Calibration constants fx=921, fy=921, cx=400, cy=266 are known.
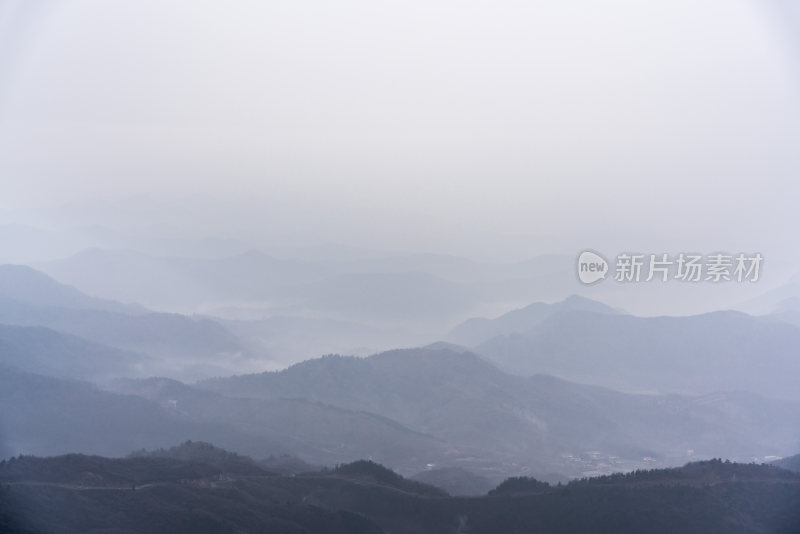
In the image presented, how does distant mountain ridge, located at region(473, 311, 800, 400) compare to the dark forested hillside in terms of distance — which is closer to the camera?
the dark forested hillside

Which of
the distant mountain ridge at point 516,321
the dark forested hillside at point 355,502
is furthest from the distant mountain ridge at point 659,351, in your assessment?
the dark forested hillside at point 355,502

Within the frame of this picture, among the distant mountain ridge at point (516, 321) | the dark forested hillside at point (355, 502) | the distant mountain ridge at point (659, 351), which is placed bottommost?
the dark forested hillside at point (355, 502)

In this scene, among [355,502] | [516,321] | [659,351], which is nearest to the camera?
[355,502]

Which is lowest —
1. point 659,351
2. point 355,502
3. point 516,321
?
point 355,502

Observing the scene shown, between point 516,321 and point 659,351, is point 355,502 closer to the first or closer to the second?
point 659,351

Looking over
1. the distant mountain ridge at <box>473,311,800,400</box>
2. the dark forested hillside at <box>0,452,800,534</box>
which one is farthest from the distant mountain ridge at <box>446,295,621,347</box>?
the dark forested hillside at <box>0,452,800,534</box>

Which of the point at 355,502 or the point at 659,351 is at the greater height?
the point at 659,351

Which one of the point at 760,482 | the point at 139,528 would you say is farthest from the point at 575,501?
the point at 139,528

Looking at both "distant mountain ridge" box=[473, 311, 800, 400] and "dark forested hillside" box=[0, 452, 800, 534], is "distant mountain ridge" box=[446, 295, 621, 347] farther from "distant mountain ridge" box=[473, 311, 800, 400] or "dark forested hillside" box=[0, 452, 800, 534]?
"dark forested hillside" box=[0, 452, 800, 534]

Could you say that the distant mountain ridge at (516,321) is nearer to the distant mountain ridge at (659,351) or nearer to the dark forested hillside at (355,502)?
the distant mountain ridge at (659,351)

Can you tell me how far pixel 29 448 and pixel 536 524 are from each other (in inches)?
1746

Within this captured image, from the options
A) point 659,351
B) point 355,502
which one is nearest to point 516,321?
point 659,351

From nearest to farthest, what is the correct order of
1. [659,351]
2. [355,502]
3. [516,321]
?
1. [355,502]
2. [659,351]
3. [516,321]

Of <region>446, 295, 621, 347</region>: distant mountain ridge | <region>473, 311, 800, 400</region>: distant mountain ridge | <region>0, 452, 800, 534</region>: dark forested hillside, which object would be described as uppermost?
<region>446, 295, 621, 347</region>: distant mountain ridge
